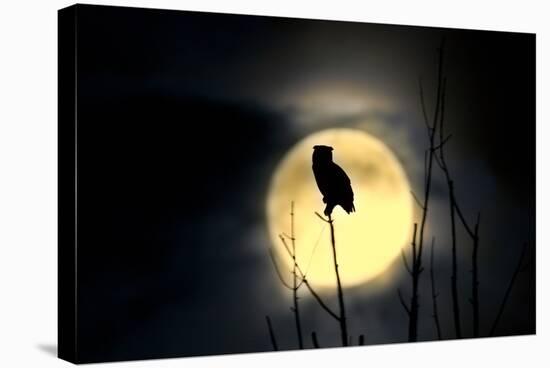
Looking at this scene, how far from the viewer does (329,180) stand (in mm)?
7133

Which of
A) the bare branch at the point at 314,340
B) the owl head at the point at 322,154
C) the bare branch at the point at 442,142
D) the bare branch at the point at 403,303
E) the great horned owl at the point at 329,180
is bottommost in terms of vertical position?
the bare branch at the point at 314,340

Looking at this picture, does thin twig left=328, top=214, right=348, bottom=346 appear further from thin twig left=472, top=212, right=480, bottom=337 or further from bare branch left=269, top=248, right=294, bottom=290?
thin twig left=472, top=212, right=480, bottom=337

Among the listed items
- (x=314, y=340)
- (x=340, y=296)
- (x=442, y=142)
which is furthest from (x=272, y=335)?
(x=442, y=142)

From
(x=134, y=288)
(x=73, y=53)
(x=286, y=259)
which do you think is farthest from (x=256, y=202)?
(x=73, y=53)

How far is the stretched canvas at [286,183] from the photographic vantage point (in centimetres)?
654

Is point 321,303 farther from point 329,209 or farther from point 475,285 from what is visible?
point 475,285

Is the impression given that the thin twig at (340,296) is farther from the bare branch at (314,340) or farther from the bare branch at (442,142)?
the bare branch at (442,142)

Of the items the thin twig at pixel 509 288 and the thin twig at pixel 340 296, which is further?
the thin twig at pixel 509 288

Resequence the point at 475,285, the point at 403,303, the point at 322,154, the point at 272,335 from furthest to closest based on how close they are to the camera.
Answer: the point at 475,285 < the point at 403,303 < the point at 322,154 < the point at 272,335

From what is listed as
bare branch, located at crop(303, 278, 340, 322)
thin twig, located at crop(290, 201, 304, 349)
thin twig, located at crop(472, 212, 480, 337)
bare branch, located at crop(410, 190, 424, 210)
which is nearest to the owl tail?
thin twig, located at crop(290, 201, 304, 349)

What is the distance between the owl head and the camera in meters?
7.09

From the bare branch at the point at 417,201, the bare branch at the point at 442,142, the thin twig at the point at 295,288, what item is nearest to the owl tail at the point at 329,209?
the thin twig at the point at 295,288

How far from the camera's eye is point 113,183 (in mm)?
6523

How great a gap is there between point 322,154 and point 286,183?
275 mm
